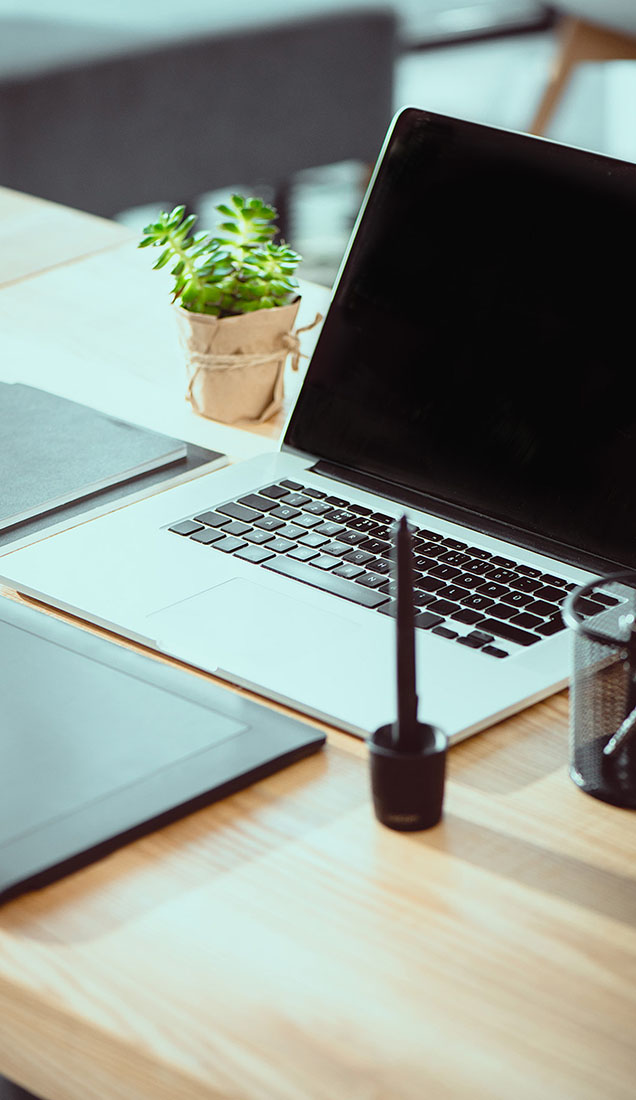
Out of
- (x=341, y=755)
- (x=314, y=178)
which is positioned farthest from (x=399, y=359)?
(x=314, y=178)

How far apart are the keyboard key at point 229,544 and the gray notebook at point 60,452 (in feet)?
0.43

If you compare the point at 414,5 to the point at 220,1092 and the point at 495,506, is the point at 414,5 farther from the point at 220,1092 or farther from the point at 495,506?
the point at 220,1092

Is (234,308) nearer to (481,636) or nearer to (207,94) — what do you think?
(481,636)

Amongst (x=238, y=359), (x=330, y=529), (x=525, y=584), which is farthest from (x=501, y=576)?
(x=238, y=359)

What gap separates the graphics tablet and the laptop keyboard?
123 mm

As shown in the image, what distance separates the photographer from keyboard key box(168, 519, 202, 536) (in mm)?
921

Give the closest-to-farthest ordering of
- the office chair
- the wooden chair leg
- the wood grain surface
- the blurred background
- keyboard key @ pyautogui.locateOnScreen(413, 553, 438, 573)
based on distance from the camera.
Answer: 1. keyboard key @ pyautogui.locateOnScreen(413, 553, 438, 573)
2. the wood grain surface
3. the blurred background
4. the office chair
5. the wooden chair leg

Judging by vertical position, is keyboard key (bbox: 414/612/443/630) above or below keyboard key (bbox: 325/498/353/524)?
below

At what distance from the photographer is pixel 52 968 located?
0.58 metres

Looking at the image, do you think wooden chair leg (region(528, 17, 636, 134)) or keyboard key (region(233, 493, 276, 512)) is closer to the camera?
keyboard key (region(233, 493, 276, 512))

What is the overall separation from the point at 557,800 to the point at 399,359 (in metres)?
0.40

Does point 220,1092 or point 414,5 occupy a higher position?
point 414,5

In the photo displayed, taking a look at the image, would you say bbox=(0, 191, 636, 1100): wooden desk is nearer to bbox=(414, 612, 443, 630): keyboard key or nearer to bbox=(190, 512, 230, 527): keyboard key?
bbox=(414, 612, 443, 630): keyboard key

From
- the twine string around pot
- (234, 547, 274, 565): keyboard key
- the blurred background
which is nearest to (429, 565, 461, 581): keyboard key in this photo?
(234, 547, 274, 565): keyboard key
